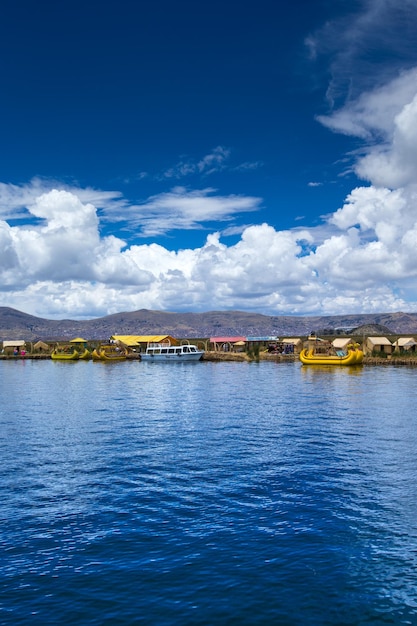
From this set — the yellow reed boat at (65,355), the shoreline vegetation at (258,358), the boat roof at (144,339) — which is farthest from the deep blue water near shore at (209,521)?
the boat roof at (144,339)

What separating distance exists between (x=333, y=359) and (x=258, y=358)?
26.5 m

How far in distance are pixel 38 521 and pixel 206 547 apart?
6.92 meters

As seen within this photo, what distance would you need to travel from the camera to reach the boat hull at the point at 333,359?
102 metres

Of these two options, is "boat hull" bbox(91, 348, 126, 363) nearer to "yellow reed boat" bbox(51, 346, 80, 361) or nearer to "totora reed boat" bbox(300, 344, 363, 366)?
"yellow reed boat" bbox(51, 346, 80, 361)

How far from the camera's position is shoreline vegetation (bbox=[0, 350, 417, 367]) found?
109938 mm

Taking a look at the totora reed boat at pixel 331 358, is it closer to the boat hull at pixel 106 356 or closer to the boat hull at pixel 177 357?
the boat hull at pixel 177 357

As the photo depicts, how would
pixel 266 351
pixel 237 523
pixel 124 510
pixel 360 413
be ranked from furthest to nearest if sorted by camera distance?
1. pixel 266 351
2. pixel 360 413
3. pixel 124 510
4. pixel 237 523

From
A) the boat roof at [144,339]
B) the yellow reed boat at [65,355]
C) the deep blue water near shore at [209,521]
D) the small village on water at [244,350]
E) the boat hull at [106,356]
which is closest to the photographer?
the deep blue water near shore at [209,521]

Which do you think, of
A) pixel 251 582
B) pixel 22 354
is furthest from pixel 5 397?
pixel 22 354

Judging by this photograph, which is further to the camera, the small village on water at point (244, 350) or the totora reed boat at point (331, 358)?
the small village on water at point (244, 350)

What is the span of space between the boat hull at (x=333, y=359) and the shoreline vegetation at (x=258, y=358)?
8888mm

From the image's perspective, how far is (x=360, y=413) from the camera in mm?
45781

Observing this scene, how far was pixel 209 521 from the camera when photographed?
65.2 ft

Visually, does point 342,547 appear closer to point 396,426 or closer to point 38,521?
point 38,521
